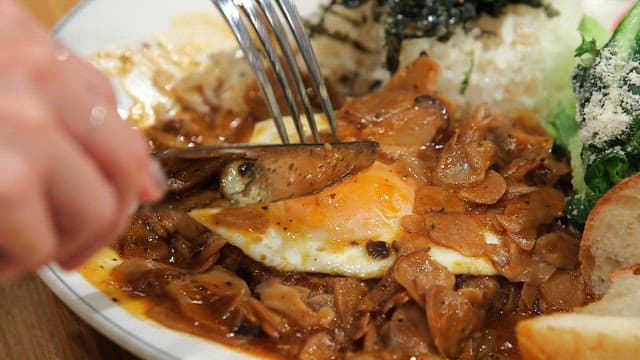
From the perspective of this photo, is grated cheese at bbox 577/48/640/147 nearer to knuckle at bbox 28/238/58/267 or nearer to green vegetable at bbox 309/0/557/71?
green vegetable at bbox 309/0/557/71

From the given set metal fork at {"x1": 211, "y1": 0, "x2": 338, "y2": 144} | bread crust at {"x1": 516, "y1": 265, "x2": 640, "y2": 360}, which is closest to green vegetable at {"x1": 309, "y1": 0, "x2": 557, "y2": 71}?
metal fork at {"x1": 211, "y1": 0, "x2": 338, "y2": 144}

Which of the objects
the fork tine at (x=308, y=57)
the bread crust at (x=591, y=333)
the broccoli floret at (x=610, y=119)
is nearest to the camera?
the bread crust at (x=591, y=333)

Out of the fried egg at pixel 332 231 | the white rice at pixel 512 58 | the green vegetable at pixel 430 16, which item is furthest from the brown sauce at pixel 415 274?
the green vegetable at pixel 430 16

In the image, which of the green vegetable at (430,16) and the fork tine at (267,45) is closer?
the fork tine at (267,45)

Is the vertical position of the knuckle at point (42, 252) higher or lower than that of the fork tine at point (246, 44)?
higher

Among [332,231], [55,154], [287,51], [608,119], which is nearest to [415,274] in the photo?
[332,231]

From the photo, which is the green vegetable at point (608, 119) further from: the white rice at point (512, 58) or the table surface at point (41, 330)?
the table surface at point (41, 330)
